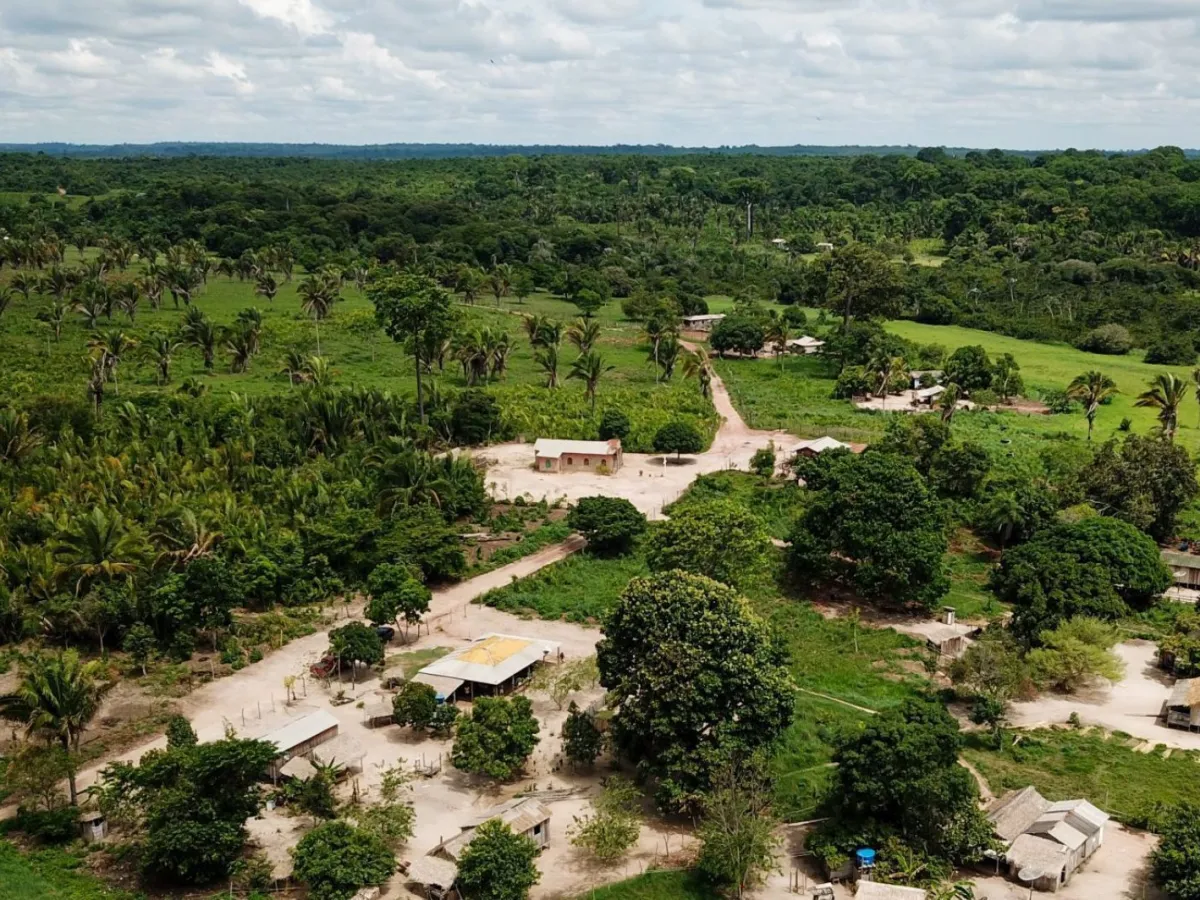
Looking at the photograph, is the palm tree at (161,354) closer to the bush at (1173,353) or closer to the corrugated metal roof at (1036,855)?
the corrugated metal roof at (1036,855)

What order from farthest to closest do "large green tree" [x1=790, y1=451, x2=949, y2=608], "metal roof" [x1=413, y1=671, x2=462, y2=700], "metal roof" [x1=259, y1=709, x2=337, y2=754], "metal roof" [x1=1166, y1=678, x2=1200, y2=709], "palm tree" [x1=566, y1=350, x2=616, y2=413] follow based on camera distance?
"palm tree" [x1=566, y1=350, x2=616, y2=413]
"large green tree" [x1=790, y1=451, x2=949, y2=608]
"metal roof" [x1=413, y1=671, x2=462, y2=700]
"metal roof" [x1=1166, y1=678, x2=1200, y2=709]
"metal roof" [x1=259, y1=709, x2=337, y2=754]

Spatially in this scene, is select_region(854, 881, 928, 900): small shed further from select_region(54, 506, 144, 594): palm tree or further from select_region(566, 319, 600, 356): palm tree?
select_region(566, 319, 600, 356): palm tree

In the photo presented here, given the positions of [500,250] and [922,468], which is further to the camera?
[500,250]

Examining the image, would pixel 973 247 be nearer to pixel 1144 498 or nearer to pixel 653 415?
pixel 653 415

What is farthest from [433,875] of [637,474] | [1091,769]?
[637,474]

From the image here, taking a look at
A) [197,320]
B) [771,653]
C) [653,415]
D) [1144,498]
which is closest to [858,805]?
[771,653]

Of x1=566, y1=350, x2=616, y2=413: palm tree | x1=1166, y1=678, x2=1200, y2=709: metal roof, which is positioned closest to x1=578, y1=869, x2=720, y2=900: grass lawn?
x1=1166, y1=678, x2=1200, y2=709: metal roof

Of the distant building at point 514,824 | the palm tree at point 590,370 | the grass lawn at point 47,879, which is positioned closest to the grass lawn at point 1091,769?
the distant building at point 514,824
